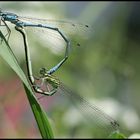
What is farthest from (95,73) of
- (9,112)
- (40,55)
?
(9,112)

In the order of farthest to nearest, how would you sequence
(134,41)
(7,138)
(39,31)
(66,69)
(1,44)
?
1. (134,41)
2. (66,69)
3. (7,138)
4. (39,31)
5. (1,44)

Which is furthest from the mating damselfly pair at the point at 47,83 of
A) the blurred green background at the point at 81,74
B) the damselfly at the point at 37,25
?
the blurred green background at the point at 81,74

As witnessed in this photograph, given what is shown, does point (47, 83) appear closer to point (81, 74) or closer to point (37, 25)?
point (37, 25)

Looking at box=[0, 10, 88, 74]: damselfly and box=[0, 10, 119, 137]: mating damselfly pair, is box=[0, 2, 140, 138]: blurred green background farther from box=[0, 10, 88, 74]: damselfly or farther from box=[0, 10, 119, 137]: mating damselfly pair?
box=[0, 10, 119, 137]: mating damselfly pair

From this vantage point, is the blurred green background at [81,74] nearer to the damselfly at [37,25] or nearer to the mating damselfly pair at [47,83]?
the damselfly at [37,25]

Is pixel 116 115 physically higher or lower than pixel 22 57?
lower

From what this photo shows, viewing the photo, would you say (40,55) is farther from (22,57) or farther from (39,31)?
(39,31)

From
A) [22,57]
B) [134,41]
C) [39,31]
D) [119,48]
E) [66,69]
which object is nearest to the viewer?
[39,31]

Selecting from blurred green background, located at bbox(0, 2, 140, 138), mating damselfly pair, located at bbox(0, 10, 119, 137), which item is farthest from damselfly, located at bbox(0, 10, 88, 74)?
blurred green background, located at bbox(0, 2, 140, 138)

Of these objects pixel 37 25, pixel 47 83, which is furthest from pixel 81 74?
pixel 47 83
